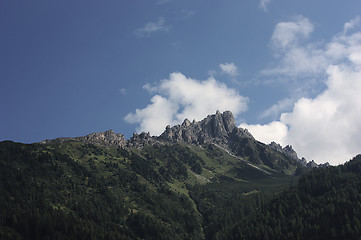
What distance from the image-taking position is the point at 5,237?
19875cm

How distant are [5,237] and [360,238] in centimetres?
23518

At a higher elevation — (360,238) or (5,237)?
(5,237)

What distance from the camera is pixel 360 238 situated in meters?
199
